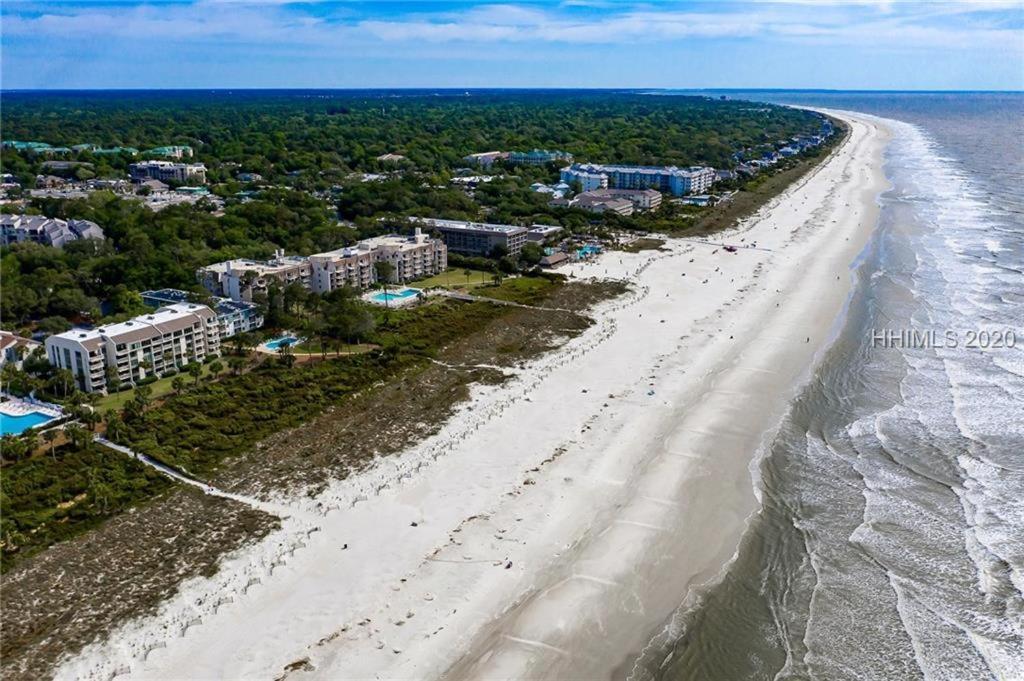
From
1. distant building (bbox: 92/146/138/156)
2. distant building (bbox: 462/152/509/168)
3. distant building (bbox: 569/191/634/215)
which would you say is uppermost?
distant building (bbox: 92/146/138/156)

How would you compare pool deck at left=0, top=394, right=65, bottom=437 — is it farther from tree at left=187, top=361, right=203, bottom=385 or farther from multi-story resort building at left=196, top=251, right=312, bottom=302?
multi-story resort building at left=196, top=251, right=312, bottom=302

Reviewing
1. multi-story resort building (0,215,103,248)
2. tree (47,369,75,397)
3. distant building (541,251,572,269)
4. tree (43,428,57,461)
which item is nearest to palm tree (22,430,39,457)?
tree (43,428,57,461)

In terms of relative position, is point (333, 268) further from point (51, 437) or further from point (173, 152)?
point (173, 152)

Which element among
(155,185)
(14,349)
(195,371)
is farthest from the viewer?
(155,185)

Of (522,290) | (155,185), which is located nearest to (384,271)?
(522,290)

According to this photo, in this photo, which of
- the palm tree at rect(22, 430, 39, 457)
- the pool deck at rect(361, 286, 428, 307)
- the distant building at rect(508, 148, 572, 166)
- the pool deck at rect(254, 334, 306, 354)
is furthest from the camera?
the distant building at rect(508, 148, 572, 166)

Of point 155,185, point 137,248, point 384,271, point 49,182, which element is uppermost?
point 49,182

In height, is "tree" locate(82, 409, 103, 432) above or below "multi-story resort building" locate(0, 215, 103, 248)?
below
